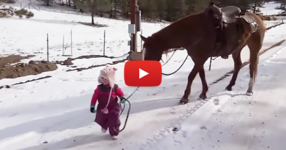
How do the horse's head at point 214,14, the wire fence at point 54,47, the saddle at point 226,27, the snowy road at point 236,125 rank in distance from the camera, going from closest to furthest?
1. the snowy road at point 236,125
2. the horse's head at point 214,14
3. the saddle at point 226,27
4. the wire fence at point 54,47

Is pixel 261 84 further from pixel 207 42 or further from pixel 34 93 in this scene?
pixel 34 93

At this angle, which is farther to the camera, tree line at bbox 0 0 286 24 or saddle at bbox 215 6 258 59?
tree line at bbox 0 0 286 24

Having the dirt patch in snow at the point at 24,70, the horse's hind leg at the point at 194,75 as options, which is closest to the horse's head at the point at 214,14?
the horse's hind leg at the point at 194,75

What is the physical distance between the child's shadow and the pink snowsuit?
201 millimetres

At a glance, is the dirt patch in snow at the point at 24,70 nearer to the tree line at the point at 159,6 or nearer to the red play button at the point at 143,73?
the red play button at the point at 143,73

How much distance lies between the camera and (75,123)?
15.1 ft

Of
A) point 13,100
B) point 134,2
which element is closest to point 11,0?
point 134,2

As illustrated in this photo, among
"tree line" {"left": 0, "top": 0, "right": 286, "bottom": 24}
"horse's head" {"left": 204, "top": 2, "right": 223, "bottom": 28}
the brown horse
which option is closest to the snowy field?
the brown horse

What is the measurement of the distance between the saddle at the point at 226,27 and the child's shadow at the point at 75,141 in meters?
2.79

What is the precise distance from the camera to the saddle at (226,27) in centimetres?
543

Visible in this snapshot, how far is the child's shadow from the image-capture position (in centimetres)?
383

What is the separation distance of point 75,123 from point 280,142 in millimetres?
3100

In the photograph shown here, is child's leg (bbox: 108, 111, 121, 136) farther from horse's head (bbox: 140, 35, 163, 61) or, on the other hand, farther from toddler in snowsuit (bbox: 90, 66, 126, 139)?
horse's head (bbox: 140, 35, 163, 61)

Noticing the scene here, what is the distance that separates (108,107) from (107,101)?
10 centimetres
